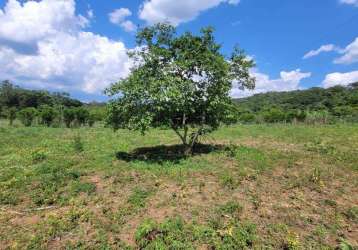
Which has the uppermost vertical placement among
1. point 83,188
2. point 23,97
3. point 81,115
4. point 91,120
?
point 23,97

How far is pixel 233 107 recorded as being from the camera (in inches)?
371

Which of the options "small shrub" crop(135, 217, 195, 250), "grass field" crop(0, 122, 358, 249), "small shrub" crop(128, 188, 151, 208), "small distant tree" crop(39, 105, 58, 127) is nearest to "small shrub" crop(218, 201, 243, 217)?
"grass field" crop(0, 122, 358, 249)

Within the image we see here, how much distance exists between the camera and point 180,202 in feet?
17.4

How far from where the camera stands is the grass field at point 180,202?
4.12 metres

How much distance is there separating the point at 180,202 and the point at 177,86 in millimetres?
3533

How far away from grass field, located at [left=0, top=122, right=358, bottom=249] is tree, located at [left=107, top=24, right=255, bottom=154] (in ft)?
4.56

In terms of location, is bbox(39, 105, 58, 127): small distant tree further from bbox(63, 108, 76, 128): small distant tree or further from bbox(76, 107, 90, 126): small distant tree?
bbox(76, 107, 90, 126): small distant tree

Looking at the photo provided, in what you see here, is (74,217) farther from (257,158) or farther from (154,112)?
(257,158)

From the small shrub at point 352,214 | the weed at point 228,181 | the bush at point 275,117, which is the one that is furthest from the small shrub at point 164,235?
the bush at point 275,117

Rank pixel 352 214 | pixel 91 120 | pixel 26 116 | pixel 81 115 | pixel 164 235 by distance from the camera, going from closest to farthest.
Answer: pixel 164 235 < pixel 352 214 < pixel 26 116 < pixel 81 115 < pixel 91 120

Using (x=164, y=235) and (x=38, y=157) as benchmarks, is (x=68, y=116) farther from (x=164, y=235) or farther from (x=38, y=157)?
(x=164, y=235)

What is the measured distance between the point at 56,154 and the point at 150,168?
14.2 ft

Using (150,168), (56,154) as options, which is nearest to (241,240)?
(150,168)

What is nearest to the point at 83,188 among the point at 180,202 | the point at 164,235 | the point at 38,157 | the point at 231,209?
the point at 180,202
